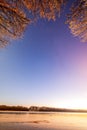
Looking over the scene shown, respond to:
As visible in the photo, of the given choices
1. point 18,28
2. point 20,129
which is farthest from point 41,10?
point 20,129

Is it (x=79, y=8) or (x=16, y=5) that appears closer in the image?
(x=79, y=8)

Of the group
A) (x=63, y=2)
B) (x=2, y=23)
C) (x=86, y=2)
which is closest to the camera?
(x=86, y=2)

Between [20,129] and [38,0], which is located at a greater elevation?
[38,0]

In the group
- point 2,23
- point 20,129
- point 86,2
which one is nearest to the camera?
point 86,2

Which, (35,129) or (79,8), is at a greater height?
(79,8)

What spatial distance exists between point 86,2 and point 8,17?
7.57ft

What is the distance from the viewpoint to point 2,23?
28.6ft

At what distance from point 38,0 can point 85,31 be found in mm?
1556

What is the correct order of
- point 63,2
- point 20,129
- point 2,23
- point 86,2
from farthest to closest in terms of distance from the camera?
point 20,129 → point 2,23 → point 63,2 → point 86,2

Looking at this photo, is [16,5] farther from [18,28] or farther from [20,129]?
[20,129]

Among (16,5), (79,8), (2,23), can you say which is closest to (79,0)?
(79,8)

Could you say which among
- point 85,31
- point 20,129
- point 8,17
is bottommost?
point 20,129

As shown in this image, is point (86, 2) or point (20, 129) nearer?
point (86, 2)

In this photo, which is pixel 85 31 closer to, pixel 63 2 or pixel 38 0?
pixel 63 2
